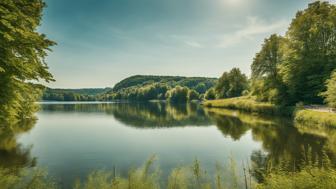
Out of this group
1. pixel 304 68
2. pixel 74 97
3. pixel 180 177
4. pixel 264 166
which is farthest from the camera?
pixel 74 97

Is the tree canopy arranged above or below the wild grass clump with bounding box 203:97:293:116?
above

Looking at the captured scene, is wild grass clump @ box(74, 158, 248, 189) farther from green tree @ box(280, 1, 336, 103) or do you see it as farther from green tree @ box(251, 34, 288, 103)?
green tree @ box(251, 34, 288, 103)

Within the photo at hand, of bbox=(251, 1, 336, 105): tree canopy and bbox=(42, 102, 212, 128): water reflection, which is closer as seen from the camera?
bbox=(42, 102, 212, 128): water reflection

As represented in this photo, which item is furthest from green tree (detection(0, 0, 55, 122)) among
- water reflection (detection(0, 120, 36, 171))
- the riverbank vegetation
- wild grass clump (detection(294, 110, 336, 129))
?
the riverbank vegetation

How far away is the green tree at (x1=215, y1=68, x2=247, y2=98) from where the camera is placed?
85.2m

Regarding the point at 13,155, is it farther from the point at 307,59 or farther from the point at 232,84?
the point at 232,84

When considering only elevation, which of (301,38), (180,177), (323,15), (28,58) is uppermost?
(323,15)

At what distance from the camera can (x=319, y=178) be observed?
22.7 feet

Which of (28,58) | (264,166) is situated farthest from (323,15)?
(28,58)

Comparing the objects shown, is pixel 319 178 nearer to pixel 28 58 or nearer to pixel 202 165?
pixel 202 165

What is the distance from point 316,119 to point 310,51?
1740 cm

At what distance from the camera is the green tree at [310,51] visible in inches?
1545

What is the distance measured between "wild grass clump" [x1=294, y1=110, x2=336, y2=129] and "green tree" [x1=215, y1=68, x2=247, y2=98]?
52996 mm

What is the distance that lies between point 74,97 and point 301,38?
190 m
